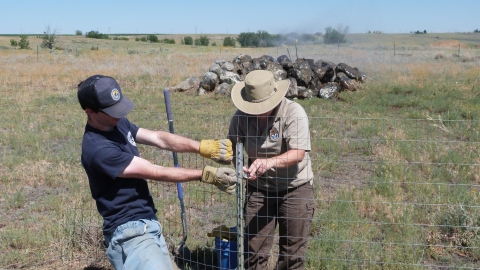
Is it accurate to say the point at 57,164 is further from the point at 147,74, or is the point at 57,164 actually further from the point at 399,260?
the point at 147,74

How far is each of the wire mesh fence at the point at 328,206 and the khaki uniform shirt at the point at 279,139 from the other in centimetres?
38

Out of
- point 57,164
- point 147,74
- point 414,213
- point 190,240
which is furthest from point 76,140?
point 147,74

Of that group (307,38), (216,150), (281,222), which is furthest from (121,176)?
(307,38)

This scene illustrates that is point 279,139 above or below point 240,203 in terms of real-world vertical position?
above

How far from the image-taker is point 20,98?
1469 cm

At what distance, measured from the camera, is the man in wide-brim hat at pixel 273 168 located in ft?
12.4

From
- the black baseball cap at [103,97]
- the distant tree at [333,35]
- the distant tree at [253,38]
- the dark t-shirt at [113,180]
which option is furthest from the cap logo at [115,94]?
the distant tree at [253,38]

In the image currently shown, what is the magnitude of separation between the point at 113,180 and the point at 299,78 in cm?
1347

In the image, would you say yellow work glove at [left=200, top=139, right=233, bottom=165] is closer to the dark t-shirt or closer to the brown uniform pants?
the dark t-shirt

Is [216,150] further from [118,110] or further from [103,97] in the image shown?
[103,97]

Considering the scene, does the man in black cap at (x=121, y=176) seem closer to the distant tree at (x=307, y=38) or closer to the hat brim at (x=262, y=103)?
the hat brim at (x=262, y=103)

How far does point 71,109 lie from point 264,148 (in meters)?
9.45

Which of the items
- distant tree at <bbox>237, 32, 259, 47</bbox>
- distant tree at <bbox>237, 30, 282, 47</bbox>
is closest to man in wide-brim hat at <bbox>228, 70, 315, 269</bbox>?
distant tree at <bbox>237, 30, 282, 47</bbox>

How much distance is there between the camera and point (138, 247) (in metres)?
3.16
